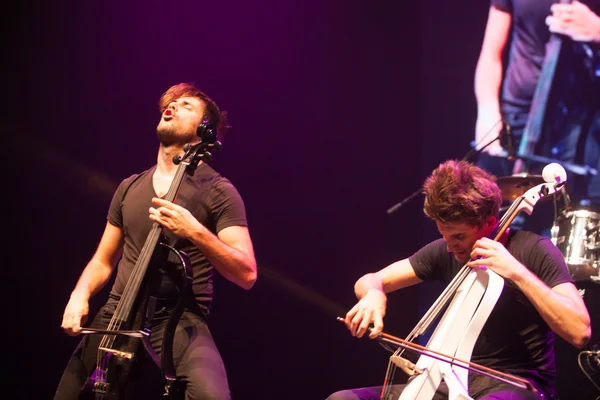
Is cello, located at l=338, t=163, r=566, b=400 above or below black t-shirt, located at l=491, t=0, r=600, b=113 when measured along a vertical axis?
below

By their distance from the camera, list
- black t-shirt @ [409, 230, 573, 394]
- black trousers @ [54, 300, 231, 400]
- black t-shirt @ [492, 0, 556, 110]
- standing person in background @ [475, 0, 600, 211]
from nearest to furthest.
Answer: black t-shirt @ [409, 230, 573, 394] → black trousers @ [54, 300, 231, 400] → standing person in background @ [475, 0, 600, 211] → black t-shirt @ [492, 0, 556, 110]

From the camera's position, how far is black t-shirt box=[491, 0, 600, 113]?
166 inches

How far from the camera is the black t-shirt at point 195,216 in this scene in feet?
9.10

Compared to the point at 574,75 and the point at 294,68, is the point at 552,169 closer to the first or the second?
the point at 574,75

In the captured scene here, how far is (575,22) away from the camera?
168 inches

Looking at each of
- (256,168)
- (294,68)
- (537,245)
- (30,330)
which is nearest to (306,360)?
(256,168)

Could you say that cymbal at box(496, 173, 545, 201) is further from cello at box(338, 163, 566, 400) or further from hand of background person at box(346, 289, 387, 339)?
hand of background person at box(346, 289, 387, 339)

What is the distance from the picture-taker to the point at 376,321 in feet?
7.04

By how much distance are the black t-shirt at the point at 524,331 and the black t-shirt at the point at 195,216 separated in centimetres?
122

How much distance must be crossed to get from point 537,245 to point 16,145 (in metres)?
3.51

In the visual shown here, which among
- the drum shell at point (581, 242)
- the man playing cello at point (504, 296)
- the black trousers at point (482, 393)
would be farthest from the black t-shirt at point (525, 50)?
the black trousers at point (482, 393)

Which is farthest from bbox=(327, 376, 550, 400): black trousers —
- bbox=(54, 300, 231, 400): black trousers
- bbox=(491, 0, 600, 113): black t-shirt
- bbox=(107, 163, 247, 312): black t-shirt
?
bbox=(491, 0, 600, 113): black t-shirt

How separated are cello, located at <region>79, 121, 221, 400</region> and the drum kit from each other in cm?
219

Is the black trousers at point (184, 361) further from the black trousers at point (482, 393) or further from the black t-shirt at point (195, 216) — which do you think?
the black trousers at point (482, 393)
